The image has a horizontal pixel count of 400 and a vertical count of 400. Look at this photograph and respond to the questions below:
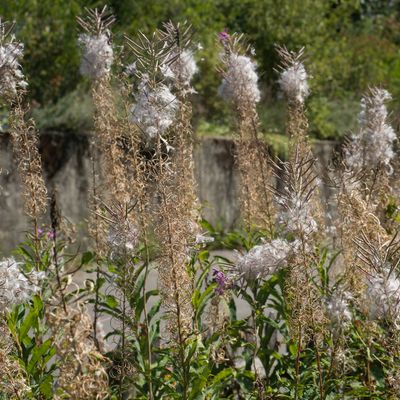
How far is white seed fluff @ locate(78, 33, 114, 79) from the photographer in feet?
13.0

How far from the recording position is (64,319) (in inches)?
81.9

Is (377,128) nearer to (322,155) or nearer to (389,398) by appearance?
(389,398)

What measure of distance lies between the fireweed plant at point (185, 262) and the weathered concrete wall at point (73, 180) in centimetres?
457

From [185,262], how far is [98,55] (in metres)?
1.27

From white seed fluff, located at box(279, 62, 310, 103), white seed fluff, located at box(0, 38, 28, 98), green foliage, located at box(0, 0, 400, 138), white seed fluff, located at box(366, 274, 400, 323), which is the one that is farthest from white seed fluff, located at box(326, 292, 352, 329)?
green foliage, located at box(0, 0, 400, 138)

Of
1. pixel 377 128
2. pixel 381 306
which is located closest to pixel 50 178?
pixel 377 128

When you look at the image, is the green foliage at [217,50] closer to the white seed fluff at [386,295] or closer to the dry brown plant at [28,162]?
the dry brown plant at [28,162]

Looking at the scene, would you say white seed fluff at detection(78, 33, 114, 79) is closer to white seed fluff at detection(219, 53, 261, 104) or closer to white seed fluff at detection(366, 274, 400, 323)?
white seed fluff at detection(219, 53, 261, 104)

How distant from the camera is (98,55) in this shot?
3.95 meters

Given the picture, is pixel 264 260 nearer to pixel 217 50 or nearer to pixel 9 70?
pixel 9 70

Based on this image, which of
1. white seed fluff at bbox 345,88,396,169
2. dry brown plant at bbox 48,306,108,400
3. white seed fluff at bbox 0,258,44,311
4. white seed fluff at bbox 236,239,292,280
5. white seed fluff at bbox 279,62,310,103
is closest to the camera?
dry brown plant at bbox 48,306,108,400

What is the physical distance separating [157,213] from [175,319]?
0.43 metres

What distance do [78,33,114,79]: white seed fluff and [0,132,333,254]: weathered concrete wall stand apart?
5.02m

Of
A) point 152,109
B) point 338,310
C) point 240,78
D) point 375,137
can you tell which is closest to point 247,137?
point 240,78
